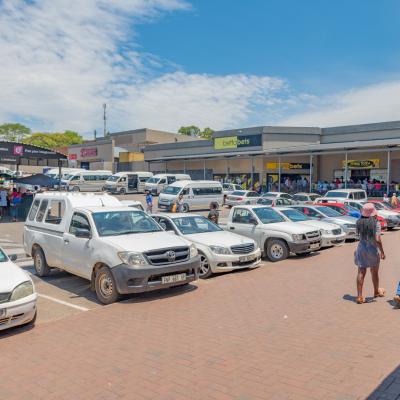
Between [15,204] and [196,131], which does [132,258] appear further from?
[196,131]

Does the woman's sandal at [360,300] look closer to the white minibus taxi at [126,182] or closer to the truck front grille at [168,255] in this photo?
the truck front grille at [168,255]

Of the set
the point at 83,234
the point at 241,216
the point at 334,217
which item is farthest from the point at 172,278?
the point at 334,217

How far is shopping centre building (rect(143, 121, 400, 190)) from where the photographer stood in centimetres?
3412

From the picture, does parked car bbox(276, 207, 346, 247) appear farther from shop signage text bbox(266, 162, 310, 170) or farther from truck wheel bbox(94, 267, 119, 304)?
shop signage text bbox(266, 162, 310, 170)

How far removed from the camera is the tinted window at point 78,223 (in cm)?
832

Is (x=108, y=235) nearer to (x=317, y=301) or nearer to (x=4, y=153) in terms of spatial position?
(x=317, y=301)

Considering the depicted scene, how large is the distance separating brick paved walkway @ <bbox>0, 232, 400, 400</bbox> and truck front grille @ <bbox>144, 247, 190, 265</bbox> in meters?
0.68

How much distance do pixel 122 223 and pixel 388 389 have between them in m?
5.78

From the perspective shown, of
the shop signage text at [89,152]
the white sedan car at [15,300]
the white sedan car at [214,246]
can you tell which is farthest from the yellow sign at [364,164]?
the shop signage text at [89,152]

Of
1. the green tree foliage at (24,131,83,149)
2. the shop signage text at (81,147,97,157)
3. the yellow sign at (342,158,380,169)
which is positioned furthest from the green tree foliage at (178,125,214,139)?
the yellow sign at (342,158,380,169)

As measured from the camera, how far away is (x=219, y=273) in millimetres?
10016

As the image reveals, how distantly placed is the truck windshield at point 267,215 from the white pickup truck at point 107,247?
4.41m

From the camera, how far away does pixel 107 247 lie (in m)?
7.46

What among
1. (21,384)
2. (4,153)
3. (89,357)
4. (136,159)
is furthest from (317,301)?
(136,159)
